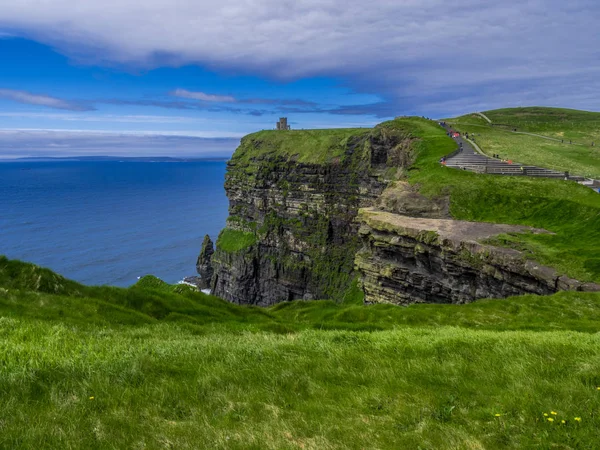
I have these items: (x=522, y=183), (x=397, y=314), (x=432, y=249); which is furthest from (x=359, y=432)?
(x=522, y=183)

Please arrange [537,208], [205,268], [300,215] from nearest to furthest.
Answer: [537,208], [300,215], [205,268]

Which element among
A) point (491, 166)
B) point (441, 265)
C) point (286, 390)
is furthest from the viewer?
point (491, 166)

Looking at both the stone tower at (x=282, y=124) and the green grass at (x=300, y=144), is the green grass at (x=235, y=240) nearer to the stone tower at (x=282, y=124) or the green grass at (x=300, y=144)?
the green grass at (x=300, y=144)

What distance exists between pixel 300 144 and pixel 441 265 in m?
71.4

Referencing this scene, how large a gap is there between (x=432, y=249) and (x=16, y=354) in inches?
1416

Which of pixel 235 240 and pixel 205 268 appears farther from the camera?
pixel 205 268

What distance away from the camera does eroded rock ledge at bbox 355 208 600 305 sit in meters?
30.9

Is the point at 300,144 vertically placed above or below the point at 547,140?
above

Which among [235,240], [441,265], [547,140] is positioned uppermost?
[547,140]

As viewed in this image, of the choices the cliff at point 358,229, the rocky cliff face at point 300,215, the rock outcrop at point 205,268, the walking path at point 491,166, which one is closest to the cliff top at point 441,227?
the cliff at point 358,229

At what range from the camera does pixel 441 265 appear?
38.8 meters

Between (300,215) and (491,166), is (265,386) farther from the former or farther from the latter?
(300,215)

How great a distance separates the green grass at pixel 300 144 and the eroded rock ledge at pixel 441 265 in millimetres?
44525

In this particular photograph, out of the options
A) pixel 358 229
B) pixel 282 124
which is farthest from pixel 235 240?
pixel 358 229
